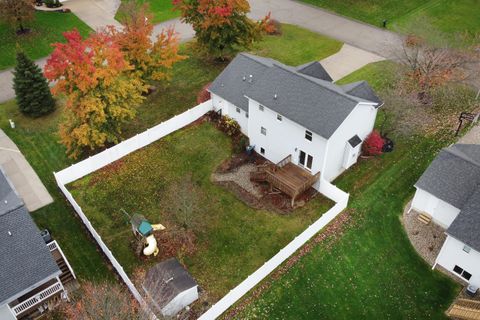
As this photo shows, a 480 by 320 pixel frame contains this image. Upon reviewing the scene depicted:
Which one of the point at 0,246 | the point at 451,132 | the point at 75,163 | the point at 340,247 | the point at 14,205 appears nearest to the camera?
the point at 0,246

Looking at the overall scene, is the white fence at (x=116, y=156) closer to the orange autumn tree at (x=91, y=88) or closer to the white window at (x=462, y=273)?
the orange autumn tree at (x=91, y=88)

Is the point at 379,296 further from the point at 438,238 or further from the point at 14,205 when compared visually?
the point at 14,205

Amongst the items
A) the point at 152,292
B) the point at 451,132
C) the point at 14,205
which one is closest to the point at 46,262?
the point at 14,205

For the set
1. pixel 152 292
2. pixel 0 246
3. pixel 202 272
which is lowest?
pixel 202 272

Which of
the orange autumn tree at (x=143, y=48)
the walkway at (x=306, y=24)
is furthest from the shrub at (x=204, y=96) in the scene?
the walkway at (x=306, y=24)

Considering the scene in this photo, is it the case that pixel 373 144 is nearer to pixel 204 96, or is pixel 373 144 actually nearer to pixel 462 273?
pixel 462 273

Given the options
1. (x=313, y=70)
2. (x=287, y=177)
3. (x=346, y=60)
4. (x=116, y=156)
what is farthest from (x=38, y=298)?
(x=346, y=60)

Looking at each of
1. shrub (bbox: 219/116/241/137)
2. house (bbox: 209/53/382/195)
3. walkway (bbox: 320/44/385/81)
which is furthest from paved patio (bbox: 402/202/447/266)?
walkway (bbox: 320/44/385/81)
